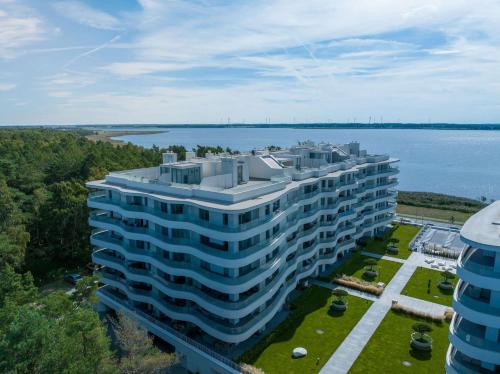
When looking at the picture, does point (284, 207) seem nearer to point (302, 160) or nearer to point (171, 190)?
point (171, 190)

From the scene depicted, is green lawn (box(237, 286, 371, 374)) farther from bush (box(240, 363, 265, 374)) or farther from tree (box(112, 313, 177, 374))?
tree (box(112, 313, 177, 374))

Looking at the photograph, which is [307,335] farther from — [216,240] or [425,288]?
[425,288]

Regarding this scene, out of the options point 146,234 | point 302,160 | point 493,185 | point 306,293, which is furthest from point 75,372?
point 493,185

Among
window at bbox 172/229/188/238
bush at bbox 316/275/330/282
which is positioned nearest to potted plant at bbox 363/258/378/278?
bush at bbox 316/275/330/282

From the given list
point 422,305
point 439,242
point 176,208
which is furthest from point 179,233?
point 439,242

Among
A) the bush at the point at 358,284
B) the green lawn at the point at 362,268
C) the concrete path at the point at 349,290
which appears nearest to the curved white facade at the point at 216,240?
the concrete path at the point at 349,290

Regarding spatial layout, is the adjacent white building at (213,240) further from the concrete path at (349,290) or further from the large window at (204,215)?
the concrete path at (349,290)
